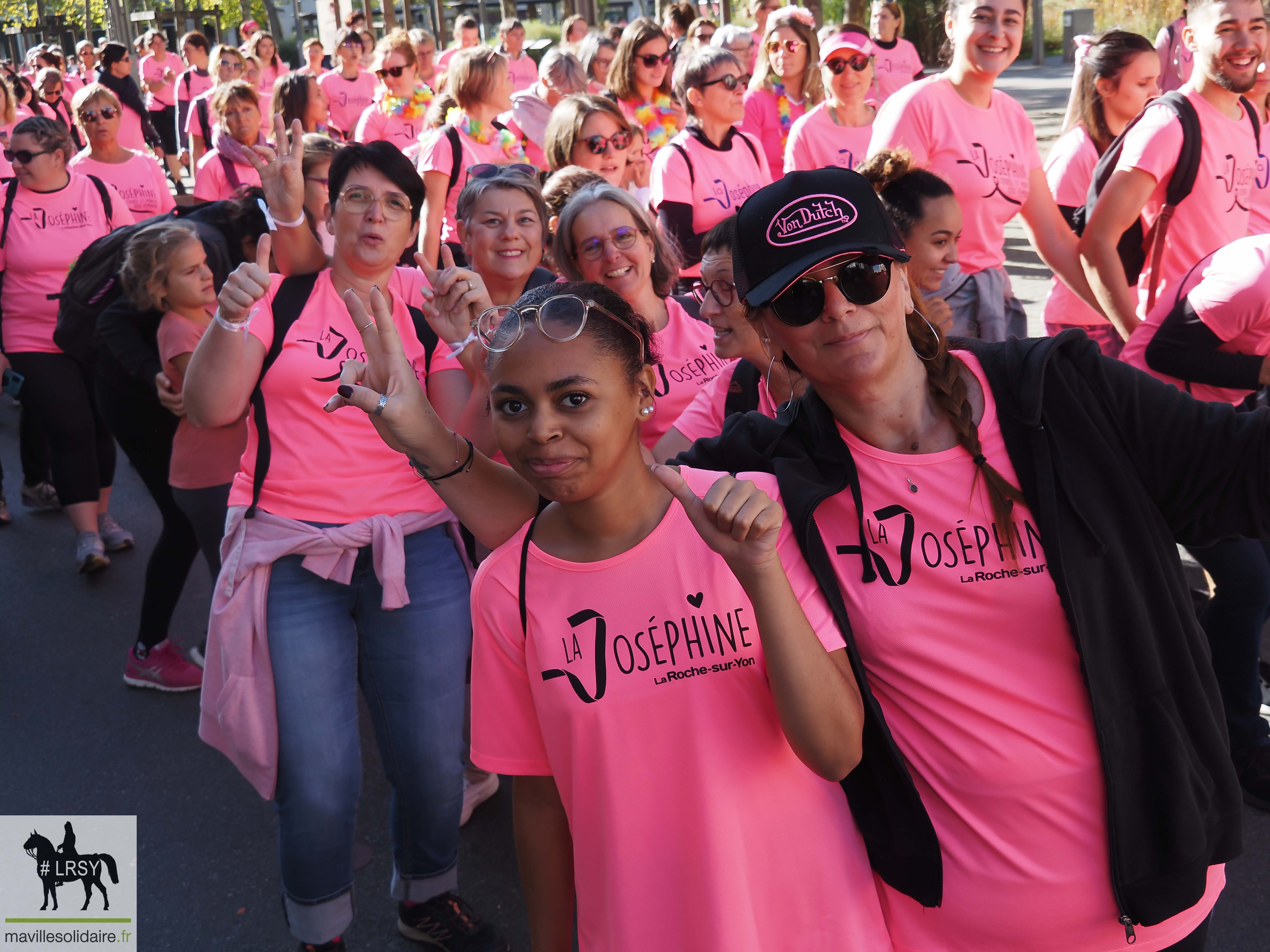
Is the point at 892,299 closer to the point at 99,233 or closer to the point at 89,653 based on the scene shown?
the point at 89,653

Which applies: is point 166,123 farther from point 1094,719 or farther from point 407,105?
point 1094,719

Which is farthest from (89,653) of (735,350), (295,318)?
(735,350)

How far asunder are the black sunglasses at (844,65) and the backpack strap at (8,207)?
445cm

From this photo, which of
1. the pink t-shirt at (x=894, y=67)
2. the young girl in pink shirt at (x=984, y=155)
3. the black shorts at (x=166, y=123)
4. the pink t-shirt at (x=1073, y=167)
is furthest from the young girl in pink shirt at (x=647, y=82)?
the black shorts at (x=166, y=123)

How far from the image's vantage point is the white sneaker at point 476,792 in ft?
12.4

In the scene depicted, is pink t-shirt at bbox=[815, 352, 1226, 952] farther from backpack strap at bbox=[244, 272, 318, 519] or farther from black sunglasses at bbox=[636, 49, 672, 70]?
black sunglasses at bbox=[636, 49, 672, 70]

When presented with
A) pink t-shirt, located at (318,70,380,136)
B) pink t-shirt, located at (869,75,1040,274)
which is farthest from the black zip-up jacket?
pink t-shirt, located at (318,70,380,136)

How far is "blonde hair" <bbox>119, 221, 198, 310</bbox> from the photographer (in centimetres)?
417

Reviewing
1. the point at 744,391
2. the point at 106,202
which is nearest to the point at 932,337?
the point at 744,391

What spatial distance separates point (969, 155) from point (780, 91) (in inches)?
150

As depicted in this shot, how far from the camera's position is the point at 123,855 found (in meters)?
3.62

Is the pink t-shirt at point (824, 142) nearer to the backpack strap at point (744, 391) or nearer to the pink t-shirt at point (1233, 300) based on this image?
the pink t-shirt at point (1233, 300)

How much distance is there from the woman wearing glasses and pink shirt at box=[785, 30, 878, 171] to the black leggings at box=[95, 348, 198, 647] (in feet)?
11.2

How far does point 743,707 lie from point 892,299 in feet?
2.31
